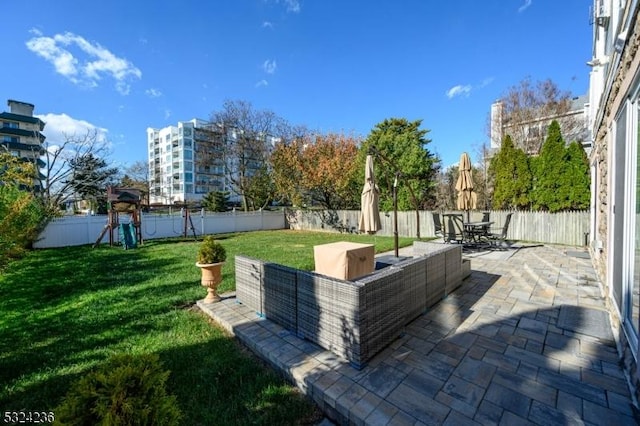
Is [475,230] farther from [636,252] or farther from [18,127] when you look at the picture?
[18,127]

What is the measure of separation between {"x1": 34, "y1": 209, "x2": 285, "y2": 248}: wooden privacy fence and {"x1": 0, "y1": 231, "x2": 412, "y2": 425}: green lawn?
21.5 ft

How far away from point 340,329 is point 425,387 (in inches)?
33.7

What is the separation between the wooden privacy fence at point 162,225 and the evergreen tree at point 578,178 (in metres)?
15.9

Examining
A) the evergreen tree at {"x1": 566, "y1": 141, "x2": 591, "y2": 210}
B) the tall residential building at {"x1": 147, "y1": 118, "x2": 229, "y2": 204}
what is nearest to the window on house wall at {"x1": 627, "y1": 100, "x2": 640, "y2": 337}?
the evergreen tree at {"x1": 566, "y1": 141, "x2": 591, "y2": 210}

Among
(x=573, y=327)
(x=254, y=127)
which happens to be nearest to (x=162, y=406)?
(x=573, y=327)

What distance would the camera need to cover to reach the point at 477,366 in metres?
2.52

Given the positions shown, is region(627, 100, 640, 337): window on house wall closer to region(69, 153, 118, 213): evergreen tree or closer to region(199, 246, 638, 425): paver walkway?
region(199, 246, 638, 425): paver walkway

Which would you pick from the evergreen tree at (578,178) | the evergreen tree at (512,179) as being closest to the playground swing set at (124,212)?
the evergreen tree at (512,179)

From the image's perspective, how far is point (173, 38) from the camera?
9133 millimetres

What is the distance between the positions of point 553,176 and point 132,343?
1470 cm

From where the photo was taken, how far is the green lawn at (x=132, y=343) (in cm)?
222

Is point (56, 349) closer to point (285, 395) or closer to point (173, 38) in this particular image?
point (285, 395)

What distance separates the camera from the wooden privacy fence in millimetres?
11633

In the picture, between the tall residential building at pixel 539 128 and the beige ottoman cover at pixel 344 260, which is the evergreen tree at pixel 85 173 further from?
the tall residential building at pixel 539 128
